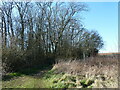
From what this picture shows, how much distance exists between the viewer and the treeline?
46.5 ft

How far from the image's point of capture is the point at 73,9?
1834 cm

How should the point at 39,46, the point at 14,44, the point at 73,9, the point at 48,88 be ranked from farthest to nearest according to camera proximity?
the point at 73,9, the point at 39,46, the point at 14,44, the point at 48,88

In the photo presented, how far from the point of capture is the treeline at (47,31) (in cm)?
1417

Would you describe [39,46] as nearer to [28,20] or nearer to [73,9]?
[28,20]

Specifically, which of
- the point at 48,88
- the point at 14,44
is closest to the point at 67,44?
the point at 14,44

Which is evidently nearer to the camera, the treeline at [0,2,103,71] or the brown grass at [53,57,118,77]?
the brown grass at [53,57,118,77]

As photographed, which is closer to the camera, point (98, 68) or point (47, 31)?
point (98, 68)

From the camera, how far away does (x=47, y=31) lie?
16.8 meters

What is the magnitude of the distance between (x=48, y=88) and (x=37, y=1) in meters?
15.3

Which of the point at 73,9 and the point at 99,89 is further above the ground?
the point at 73,9

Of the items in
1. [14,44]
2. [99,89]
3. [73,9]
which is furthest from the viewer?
[73,9]

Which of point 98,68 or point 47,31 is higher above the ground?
point 47,31

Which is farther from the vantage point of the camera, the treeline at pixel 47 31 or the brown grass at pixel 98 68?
the treeline at pixel 47 31

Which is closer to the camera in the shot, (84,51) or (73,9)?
(84,51)
